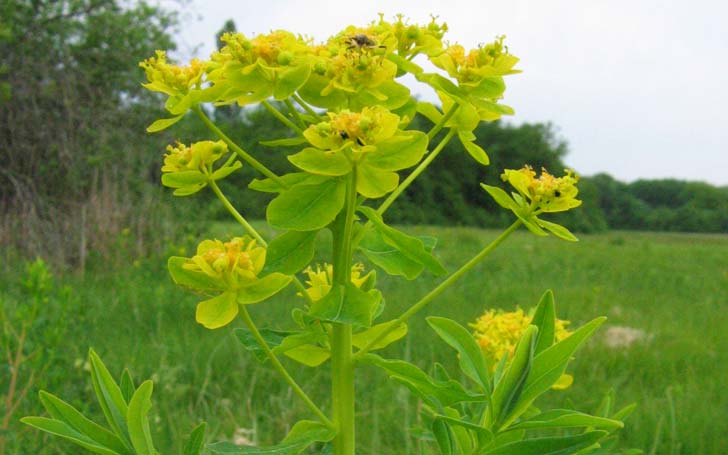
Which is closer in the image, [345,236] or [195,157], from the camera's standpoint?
[345,236]

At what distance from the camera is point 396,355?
12.4 feet

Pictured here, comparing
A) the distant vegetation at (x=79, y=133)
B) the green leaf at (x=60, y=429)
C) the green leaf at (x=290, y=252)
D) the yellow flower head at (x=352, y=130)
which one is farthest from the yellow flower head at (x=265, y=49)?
the distant vegetation at (x=79, y=133)

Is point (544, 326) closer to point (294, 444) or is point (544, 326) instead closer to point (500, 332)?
point (294, 444)

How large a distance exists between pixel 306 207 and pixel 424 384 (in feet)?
0.99

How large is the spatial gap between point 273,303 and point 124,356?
5.44ft

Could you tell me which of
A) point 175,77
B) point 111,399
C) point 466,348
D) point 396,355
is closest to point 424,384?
point 466,348

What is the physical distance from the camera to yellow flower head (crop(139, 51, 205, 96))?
1205 millimetres

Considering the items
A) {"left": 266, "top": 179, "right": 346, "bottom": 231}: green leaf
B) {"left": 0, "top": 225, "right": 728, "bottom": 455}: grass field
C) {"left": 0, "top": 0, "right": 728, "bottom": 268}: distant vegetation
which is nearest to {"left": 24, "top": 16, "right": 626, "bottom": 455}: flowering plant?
{"left": 266, "top": 179, "right": 346, "bottom": 231}: green leaf

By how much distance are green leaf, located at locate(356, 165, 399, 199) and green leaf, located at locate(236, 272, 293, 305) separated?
171 millimetres

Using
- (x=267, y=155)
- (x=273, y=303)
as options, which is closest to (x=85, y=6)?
(x=273, y=303)

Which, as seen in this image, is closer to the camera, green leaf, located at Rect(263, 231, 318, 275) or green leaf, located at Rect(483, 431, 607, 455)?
green leaf, located at Rect(483, 431, 607, 455)

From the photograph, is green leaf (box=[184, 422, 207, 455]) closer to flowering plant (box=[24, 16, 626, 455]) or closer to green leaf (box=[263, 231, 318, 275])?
flowering plant (box=[24, 16, 626, 455])

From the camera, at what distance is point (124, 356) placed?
3.57 metres

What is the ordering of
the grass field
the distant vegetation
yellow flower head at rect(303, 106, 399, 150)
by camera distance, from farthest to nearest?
the distant vegetation
the grass field
yellow flower head at rect(303, 106, 399, 150)
